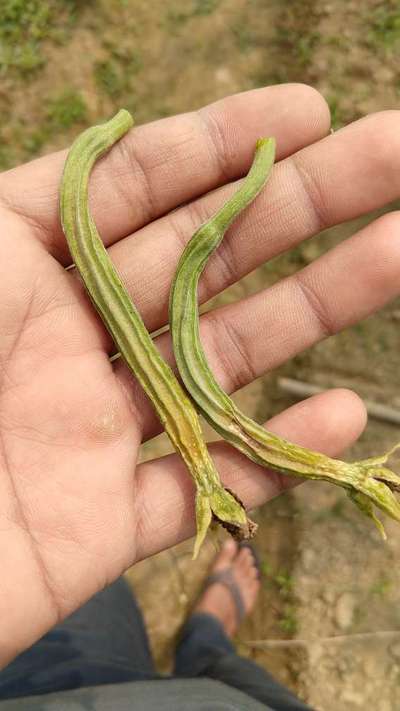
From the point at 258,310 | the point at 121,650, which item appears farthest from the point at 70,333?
the point at 121,650

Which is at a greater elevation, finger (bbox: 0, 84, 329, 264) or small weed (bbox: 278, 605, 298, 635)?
finger (bbox: 0, 84, 329, 264)

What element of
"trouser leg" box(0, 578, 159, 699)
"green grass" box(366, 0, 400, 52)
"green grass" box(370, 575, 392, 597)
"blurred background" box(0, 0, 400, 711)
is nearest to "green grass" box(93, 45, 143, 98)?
"blurred background" box(0, 0, 400, 711)

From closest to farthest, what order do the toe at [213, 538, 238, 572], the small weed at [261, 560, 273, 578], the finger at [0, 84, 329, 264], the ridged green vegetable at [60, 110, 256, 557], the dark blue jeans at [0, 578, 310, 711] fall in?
1. the ridged green vegetable at [60, 110, 256, 557]
2. the finger at [0, 84, 329, 264]
3. the dark blue jeans at [0, 578, 310, 711]
4. the small weed at [261, 560, 273, 578]
5. the toe at [213, 538, 238, 572]

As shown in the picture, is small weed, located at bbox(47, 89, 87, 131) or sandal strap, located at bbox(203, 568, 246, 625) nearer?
sandal strap, located at bbox(203, 568, 246, 625)

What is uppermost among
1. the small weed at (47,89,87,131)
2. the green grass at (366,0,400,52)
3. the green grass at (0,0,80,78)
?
the green grass at (0,0,80,78)

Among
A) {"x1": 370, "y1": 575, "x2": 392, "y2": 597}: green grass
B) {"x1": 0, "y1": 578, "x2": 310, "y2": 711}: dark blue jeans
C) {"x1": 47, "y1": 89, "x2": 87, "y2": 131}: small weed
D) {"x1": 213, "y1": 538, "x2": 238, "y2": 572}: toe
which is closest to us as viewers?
{"x1": 0, "y1": 578, "x2": 310, "y2": 711}: dark blue jeans

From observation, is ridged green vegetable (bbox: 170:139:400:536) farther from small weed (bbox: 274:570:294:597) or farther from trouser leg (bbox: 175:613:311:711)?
small weed (bbox: 274:570:294:597)

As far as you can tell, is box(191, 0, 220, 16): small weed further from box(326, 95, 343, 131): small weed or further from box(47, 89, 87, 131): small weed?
box(326, 95, 343, 131): small weed

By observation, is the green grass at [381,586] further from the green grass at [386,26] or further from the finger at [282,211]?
the green grass at [386,26]
